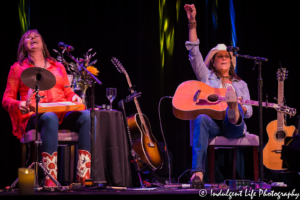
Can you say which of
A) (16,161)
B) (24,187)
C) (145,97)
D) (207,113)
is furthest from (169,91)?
(24,187)

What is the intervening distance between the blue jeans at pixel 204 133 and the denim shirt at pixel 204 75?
1.78 ft

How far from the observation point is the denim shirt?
12.9 ft

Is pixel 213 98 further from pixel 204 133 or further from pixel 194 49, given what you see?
pixel 194 49

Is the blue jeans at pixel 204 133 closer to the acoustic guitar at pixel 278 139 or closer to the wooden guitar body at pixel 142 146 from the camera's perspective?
the wooden guitar body at pixel 142 146

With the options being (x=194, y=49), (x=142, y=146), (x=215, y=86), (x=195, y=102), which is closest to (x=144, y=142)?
(x=142, y=146)

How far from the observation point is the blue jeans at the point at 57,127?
2.95 meters

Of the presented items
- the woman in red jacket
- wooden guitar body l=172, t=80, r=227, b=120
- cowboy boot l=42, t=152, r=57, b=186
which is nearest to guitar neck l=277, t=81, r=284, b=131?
wooden guitar body l=172, t=80, r=227, b=120

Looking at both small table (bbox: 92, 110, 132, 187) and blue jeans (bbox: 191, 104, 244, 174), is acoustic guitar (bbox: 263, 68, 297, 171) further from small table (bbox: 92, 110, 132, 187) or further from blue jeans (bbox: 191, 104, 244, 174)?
small table (bbox: 92, 110, 132, 187)

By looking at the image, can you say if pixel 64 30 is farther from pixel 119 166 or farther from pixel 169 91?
pixel 119 166

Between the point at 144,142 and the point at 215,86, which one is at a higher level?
the point at 215,86

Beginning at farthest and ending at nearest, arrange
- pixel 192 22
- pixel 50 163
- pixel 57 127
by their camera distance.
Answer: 1. pixel 192 22
2. pixel 57 127
3. pixel 50 163

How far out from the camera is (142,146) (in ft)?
12.3

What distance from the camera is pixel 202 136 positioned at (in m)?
3.40

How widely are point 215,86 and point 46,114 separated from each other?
1807mm
